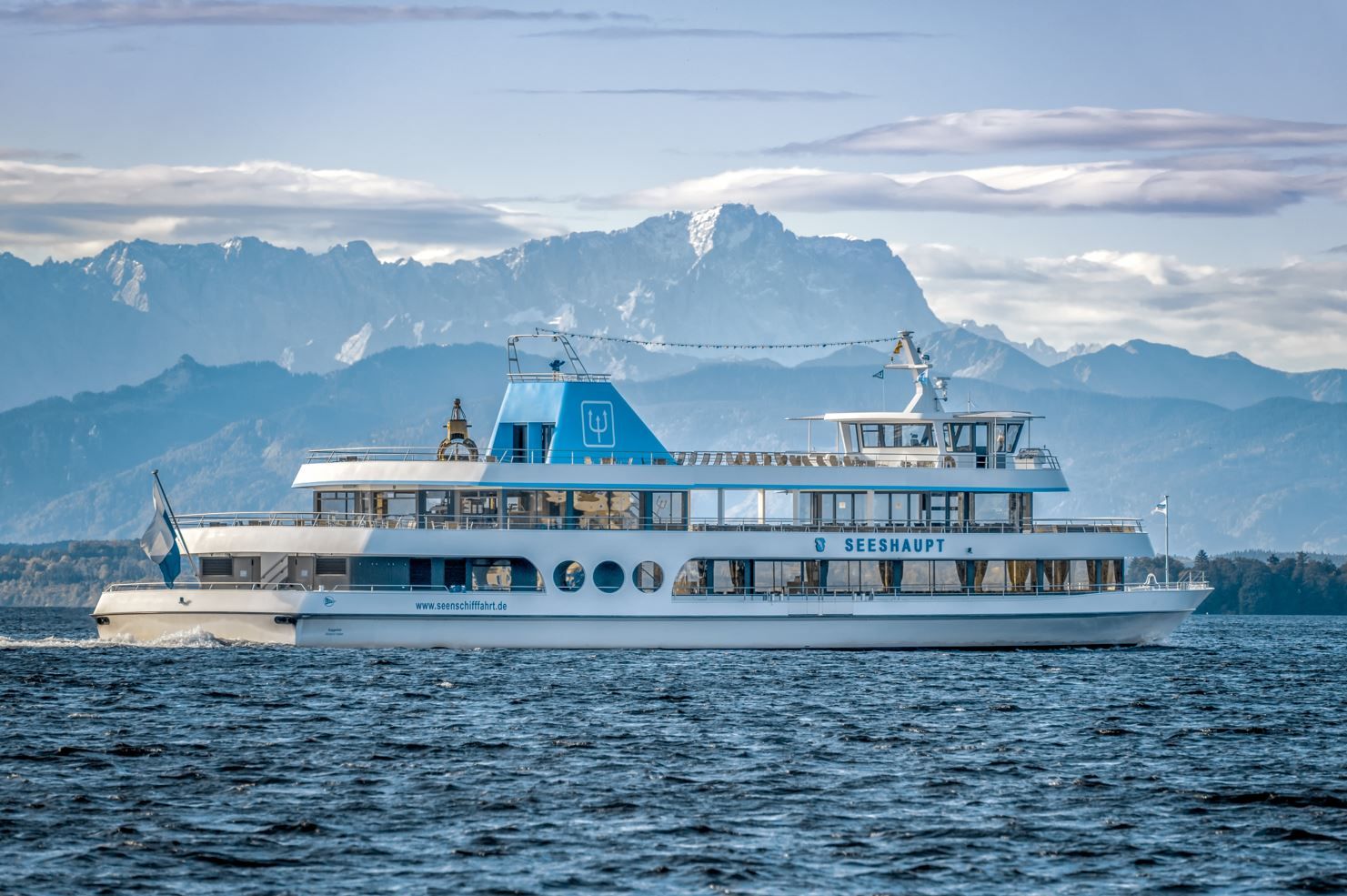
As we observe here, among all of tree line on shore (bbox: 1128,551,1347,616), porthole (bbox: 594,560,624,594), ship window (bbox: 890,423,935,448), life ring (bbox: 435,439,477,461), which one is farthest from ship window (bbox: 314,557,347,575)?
tree line on shore (bbox: 1128,551,1347,616)

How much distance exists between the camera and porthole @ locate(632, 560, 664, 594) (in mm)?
52844

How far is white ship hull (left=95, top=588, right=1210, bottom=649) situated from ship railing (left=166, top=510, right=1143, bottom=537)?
199 centimetres

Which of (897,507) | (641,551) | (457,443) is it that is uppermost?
(457,443)

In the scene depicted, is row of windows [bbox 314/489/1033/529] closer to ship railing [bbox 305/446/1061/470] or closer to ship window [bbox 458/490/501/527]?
ship window [bbox 458/490/501/527]

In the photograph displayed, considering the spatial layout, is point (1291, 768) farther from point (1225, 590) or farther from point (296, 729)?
point (1225, 590)

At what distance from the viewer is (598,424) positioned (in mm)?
55000

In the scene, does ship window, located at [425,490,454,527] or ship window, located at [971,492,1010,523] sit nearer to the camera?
ship window, located at [425,490,454,527]

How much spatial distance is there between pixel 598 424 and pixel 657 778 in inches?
942

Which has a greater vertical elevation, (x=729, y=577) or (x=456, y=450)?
(x=456, y=450)

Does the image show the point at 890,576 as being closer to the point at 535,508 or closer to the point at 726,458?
the point at 726,458

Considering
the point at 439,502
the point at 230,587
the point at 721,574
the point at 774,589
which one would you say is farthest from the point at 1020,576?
the point at 230,587

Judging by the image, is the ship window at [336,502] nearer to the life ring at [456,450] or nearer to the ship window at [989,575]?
the life ring at [456,450]

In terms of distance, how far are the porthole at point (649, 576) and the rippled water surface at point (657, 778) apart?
2.48 m

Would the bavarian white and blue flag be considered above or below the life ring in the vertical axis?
below
